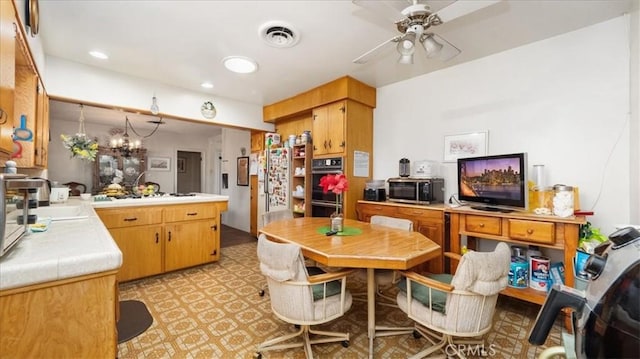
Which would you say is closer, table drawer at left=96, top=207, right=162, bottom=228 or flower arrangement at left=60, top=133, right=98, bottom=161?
table drawer at left=96, top=207, right=162, bottom=228

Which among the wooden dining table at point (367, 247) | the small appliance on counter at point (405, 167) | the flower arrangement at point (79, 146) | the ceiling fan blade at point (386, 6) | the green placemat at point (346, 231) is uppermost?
the ceiling fan blade at point (386, 6)

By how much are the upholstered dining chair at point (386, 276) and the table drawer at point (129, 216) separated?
2.49 m

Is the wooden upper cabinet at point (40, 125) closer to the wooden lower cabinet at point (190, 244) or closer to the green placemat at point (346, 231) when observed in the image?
the wooden lower cabinet at point (190, 244)

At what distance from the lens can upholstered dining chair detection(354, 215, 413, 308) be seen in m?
2.17

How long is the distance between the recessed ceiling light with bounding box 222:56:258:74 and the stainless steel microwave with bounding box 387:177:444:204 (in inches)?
88.7

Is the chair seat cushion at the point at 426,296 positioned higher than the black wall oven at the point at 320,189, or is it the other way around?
the black wall oven at the point at 320,189

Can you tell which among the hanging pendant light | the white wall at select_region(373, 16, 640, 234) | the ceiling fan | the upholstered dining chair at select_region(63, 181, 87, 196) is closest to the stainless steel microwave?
the white wall at select_region(373, 16, 640, 234)

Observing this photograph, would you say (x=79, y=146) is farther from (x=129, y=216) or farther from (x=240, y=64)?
(x=240, y=64)

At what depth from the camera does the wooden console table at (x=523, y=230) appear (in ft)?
6.73

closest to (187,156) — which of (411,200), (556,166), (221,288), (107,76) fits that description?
(107,76)

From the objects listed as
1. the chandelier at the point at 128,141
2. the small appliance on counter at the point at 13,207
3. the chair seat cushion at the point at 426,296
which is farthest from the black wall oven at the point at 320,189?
the small appliance on counter at the point at 13,207

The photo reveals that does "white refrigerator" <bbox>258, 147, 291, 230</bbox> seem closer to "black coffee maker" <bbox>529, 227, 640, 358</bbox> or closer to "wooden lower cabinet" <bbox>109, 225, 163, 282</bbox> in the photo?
"wooden lower cabinet" <bbox>109, 225, 163, 282</bbox>

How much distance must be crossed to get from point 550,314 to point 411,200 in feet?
8.56

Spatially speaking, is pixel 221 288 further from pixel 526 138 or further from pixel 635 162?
pixel 635 162
